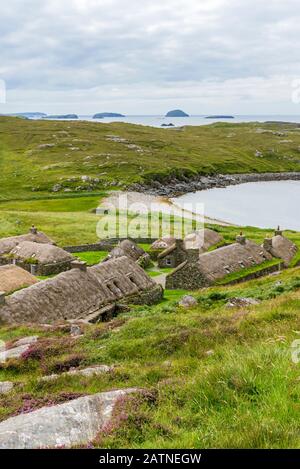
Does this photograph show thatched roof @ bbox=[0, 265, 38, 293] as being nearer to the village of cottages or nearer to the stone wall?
the village of cottages

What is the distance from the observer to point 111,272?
42.1 metres

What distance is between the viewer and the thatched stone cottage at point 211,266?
162 feet

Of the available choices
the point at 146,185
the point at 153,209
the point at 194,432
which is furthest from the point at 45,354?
the point at 146,185

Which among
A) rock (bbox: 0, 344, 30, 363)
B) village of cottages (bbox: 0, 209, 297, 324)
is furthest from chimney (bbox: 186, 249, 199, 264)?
rock (bbox: 0, 344, 30, 363)

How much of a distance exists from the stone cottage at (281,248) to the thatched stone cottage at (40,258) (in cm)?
2501

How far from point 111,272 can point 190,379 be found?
3178cm

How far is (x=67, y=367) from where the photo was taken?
1545cm

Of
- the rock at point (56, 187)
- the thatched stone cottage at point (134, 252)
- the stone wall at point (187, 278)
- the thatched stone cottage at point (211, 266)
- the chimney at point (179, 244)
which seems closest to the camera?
the stone wall at point (187, 278)

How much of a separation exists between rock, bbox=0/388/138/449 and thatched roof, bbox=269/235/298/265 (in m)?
56.3

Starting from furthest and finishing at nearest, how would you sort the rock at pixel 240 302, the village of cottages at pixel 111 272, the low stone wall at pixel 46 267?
the low stone wall at pixel 46 267 → the village of cottages at pixel 111 272 → the rock at pixel 240 302

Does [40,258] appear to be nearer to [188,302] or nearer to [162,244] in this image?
[162,244]

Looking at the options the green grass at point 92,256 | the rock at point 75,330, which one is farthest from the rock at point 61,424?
the green grass at point 92,256

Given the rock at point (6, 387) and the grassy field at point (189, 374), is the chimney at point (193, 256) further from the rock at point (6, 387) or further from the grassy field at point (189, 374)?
the rock at point (6, 387)
